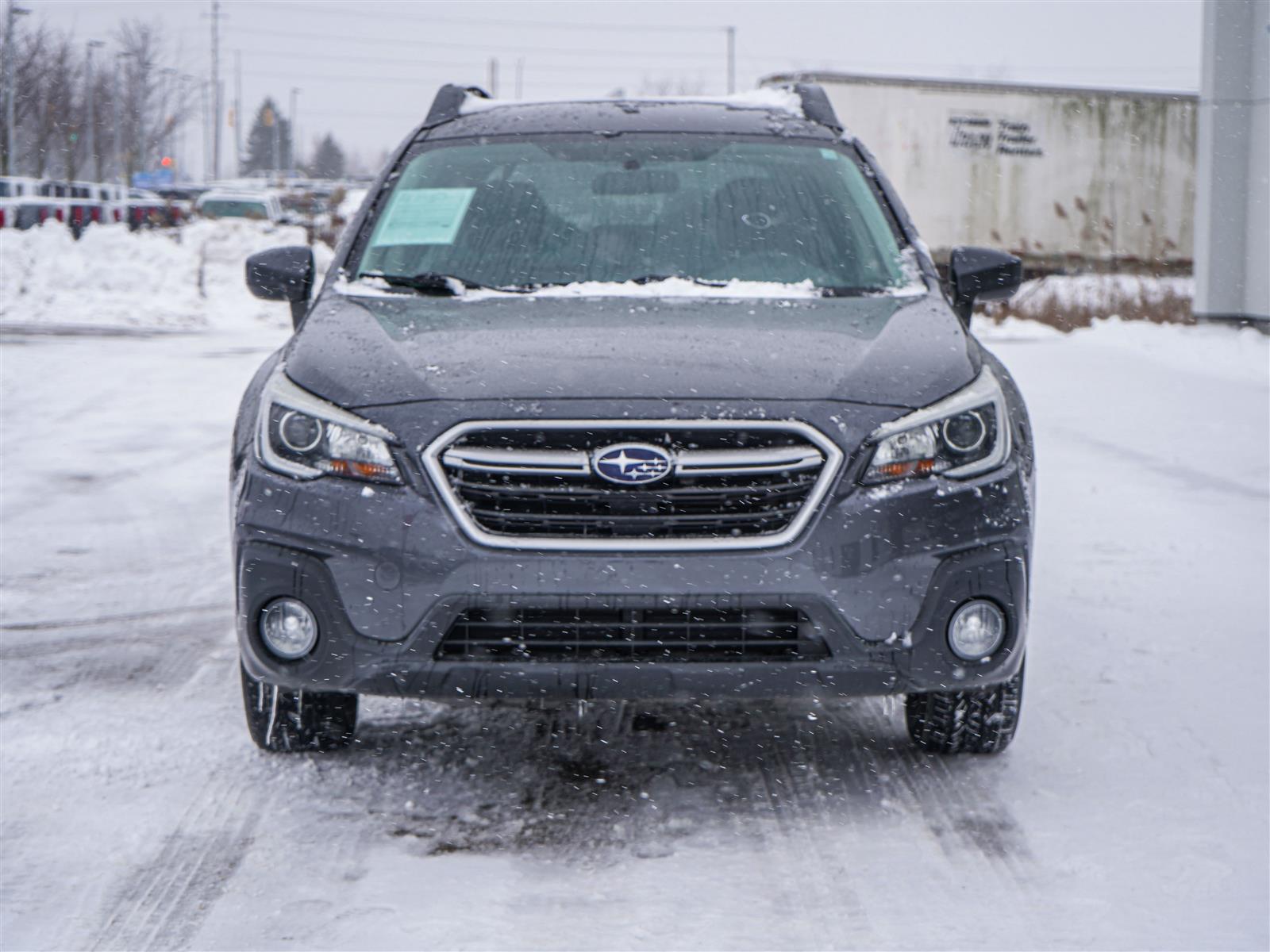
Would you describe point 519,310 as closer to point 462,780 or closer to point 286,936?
point 462,780

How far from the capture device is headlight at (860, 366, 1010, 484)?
345cm

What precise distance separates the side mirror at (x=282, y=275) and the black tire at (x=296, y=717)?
1.15 metres

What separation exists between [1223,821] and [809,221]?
205 cm

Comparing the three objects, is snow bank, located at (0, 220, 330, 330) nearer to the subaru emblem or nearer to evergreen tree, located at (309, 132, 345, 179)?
the subaru emblem

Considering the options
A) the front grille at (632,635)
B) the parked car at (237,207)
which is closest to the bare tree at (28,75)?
the parked car at (237,207)

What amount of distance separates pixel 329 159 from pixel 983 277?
515ft

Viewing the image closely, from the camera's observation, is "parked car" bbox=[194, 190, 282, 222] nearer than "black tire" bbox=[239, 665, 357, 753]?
No

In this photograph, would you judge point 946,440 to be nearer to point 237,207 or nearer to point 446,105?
point 446,105

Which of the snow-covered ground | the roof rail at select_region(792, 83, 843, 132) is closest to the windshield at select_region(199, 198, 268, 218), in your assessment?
the snow-covered ground

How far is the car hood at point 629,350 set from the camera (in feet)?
11.5

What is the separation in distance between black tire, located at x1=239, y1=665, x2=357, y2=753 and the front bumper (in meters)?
0.36

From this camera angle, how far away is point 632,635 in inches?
133

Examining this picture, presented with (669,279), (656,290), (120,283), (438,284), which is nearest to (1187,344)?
(669,279)

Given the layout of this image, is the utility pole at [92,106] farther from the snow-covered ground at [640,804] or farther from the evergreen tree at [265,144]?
the evergreen tree at [265,144]
